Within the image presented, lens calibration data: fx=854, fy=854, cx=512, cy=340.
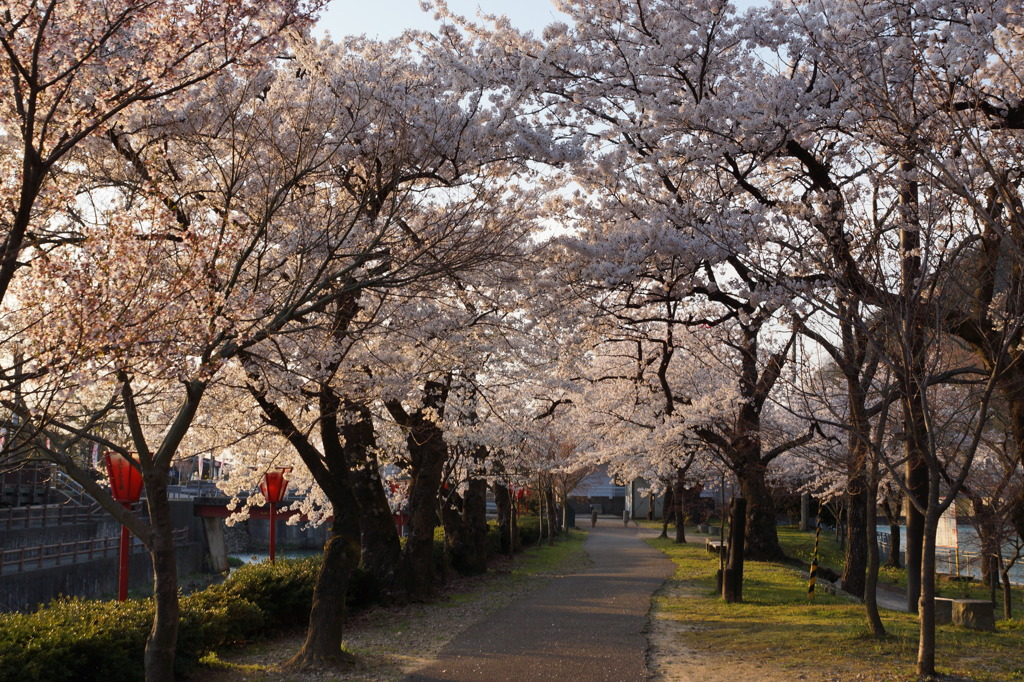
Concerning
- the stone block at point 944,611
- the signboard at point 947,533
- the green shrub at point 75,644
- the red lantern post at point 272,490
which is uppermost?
the red lantern post at point 272,490

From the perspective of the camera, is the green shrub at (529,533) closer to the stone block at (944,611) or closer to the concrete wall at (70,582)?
the concrete wall at (70,582)

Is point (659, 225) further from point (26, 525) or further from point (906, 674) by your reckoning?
point (26, 525)

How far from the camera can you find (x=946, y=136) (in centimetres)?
724

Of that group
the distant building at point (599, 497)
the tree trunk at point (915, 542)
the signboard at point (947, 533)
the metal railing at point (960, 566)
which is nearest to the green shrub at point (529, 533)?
the metal railing at point (960, 566)

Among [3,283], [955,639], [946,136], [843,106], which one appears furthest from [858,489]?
[3,283]

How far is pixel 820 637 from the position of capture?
11148mm

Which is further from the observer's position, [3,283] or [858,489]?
[858,489]

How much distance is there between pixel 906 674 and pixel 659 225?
222 inches

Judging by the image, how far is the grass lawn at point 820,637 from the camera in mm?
9070

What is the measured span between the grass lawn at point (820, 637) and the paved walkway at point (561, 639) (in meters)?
0.87

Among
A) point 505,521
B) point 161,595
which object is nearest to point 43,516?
point 505,521

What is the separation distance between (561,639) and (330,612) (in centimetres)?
341

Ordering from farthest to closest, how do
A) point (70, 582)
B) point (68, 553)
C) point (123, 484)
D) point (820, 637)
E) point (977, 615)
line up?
point (68, 553) < point (70, 582) < point (977, 615) < point (820, 637) < point (123, 484)

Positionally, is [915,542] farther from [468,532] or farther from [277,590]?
[468,532]
